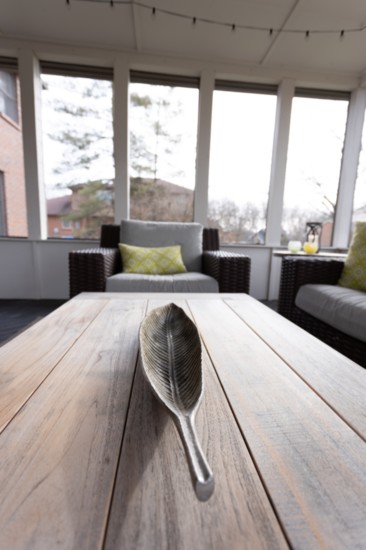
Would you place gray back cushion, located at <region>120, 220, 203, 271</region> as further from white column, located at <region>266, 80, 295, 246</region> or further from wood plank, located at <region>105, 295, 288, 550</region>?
wood plank, located at <region>105, 295, 288, 550</region>

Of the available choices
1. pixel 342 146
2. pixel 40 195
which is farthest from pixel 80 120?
pixel 342 146

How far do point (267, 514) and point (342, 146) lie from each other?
3.73m

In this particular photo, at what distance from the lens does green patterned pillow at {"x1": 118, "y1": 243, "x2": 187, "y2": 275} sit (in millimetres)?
2062

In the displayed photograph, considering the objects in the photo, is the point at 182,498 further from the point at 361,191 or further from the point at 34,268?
the point at 361,191

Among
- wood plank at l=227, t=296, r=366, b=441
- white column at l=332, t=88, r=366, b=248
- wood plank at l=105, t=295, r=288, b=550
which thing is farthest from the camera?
white column at l=332, t=88, r=366, b=248

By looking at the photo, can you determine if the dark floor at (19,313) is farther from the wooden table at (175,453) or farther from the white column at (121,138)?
the wooden table at (175,453)

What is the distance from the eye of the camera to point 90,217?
9.85ft

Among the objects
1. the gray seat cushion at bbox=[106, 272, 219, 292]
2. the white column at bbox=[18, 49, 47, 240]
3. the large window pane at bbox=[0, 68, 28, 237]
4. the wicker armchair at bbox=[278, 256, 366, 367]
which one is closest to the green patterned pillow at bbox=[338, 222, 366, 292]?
the wicker armchair at bbox=[278, 256, 366, 367]

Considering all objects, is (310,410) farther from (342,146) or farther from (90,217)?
(342,146)

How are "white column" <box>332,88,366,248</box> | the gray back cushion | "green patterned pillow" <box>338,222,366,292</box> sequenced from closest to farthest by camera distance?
"green patterned pillow" <box>338,222,366,292</box> → the gray back cushion → "white column" <box>332,88,366,248</box>

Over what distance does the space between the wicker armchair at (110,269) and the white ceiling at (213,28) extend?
1916 mm

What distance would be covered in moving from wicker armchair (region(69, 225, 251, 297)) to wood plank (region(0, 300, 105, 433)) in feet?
2.73

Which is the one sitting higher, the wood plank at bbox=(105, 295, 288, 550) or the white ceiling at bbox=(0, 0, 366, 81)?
the white ceiling at bbox=(0, 0, 366, 81)

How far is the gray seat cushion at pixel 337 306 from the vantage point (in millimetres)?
1322
